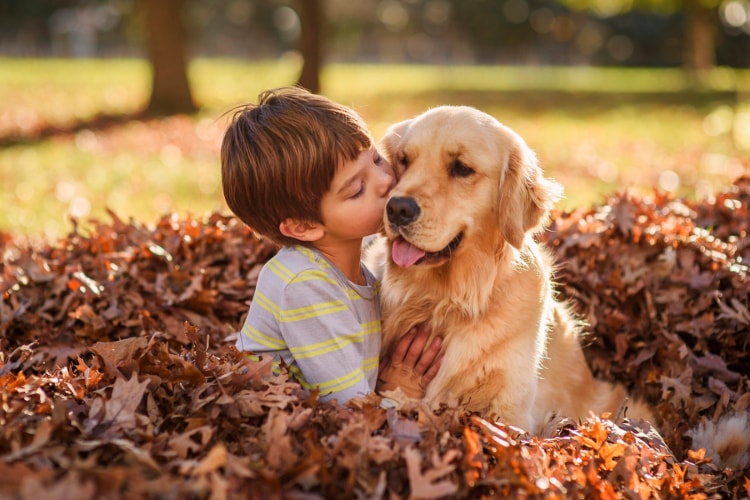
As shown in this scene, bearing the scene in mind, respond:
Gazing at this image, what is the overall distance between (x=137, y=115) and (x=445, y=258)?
13692mm

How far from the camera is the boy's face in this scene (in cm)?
315

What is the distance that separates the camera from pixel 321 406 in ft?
8.64

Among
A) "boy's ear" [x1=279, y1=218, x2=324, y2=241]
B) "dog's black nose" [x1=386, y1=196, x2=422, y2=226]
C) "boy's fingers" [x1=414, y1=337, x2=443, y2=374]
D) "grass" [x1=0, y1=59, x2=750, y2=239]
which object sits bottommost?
"grass" [x1=0, y1=59, x2=750, y2=239]

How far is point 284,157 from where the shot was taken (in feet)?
10.0

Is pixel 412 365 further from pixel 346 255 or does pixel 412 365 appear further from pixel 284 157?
pixel 284 157

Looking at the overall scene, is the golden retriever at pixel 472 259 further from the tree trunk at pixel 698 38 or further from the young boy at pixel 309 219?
the tree trunk at pixel 698 38

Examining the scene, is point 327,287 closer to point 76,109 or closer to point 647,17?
point 76,109

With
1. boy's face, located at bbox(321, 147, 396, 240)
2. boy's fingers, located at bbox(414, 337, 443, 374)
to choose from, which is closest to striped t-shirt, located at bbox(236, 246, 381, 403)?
boy's face, located at bbox(321, 147, 396, 240)

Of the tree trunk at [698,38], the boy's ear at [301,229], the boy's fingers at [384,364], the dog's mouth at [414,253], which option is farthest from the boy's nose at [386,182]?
the tree trunk at [698,38]

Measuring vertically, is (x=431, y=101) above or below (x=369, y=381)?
below

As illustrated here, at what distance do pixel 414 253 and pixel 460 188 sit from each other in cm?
35

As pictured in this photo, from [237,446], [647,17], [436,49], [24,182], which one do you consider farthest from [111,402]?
[436,49]

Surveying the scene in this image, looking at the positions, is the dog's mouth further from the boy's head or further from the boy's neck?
the boy's head

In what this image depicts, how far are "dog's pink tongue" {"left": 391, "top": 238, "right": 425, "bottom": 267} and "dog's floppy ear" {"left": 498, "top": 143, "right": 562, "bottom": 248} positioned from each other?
0.39m
